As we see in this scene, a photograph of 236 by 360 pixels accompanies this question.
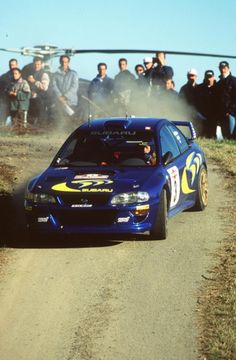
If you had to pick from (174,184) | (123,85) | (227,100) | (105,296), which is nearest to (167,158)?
(174,184)

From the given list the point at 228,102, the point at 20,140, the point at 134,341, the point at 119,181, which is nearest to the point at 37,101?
the point at 20,140

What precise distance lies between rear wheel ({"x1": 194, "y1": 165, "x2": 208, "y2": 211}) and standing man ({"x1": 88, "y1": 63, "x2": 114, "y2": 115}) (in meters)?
10.1

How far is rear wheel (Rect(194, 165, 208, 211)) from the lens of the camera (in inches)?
460

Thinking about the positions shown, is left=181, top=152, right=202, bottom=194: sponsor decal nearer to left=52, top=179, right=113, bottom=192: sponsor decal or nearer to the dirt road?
the dirt road

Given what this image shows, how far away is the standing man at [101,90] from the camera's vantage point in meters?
22.0

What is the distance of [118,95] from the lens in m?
22.0

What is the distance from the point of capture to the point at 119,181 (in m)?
9.80

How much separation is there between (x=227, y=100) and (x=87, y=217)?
11.9 m

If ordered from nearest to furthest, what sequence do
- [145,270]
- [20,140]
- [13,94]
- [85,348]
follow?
[85,348]
[145,270]
[20,140]
[13,94]

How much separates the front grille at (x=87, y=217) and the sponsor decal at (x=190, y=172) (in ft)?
5.37

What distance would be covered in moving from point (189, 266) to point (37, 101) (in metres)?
14.7

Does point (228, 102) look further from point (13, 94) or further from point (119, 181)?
point (119, 181)

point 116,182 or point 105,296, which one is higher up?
point 116,182

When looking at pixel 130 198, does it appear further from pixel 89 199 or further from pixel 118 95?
pixel 118 95
